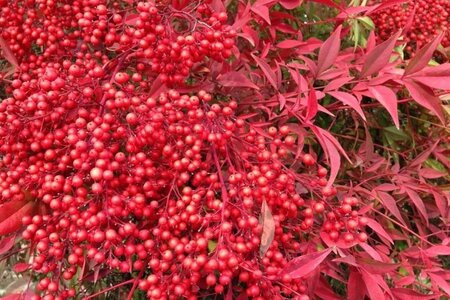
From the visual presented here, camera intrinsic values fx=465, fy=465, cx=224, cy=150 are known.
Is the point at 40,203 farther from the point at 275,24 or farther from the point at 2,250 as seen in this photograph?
the point at 275,24

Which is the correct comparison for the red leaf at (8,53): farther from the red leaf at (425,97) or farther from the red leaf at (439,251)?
the red leaf at (439,251)

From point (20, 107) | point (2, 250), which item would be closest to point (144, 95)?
point (20, 107)

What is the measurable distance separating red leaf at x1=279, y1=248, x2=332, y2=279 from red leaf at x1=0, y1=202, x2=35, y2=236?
39cm

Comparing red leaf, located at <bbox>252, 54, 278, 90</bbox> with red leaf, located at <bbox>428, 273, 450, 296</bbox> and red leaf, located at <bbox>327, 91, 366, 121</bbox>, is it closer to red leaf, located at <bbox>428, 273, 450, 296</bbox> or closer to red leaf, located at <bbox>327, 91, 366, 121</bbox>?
red leaf, located at <bbox>327, 91, 366, 121</bbox>

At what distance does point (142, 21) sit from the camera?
69 cm

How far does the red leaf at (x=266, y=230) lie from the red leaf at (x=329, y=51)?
326 millimetres

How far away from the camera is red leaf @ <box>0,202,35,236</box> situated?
694 millimetres

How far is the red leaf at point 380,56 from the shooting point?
30.7 inches

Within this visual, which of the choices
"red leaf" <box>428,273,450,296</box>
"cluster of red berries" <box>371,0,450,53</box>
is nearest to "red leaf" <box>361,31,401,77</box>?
"red leaf" <box>428,273,450,296</box>

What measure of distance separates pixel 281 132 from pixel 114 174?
278mm

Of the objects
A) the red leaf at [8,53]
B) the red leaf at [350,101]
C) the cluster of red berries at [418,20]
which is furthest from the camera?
the cluster of red berries at [418,20]

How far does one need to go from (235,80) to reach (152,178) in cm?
23

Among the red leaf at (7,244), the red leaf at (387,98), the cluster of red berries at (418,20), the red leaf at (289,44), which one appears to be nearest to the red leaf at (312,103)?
the red leaf at (387,98)

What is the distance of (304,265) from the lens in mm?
646
